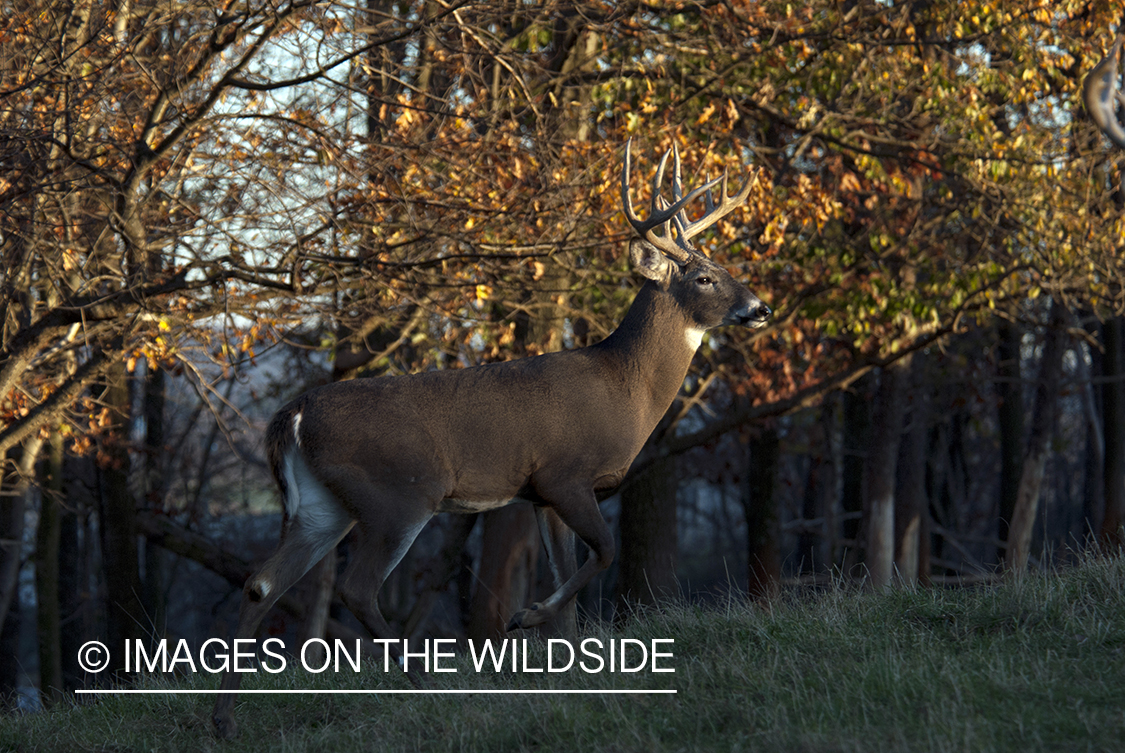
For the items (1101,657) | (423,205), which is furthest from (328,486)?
(1101,657)

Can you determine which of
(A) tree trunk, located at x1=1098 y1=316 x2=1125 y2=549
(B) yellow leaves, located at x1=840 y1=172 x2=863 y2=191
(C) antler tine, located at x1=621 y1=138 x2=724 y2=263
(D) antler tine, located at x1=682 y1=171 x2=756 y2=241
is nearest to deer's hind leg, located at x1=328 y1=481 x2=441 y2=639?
(C) antler tine, located at x1=621 y1=138 x2=724 y2=263

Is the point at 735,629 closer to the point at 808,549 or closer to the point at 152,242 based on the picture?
the point at 152,242

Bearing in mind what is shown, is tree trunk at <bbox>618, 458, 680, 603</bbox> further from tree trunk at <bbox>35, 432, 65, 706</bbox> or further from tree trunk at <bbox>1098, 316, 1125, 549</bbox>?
tree trunk at <bbox>35, 432, 65, 706</bbox>

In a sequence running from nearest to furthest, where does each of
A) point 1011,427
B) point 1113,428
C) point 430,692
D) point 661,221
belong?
point 430,692, point 661,221, point 1113,428, point 1011,427

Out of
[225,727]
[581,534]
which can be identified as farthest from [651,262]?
[225,727]

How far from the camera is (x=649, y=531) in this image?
13547 mm

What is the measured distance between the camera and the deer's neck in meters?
6.34

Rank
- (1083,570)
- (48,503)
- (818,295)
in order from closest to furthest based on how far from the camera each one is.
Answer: (1083,570)
(818,295)
(48,503)

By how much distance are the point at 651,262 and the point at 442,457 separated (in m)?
1.81

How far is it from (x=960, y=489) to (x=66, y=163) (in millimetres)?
20995

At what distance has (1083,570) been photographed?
616 centimetres

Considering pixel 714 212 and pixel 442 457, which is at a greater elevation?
pixel 714 212

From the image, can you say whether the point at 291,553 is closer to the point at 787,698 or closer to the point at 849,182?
the point at 787,698

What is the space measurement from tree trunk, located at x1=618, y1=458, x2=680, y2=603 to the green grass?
7035mm
